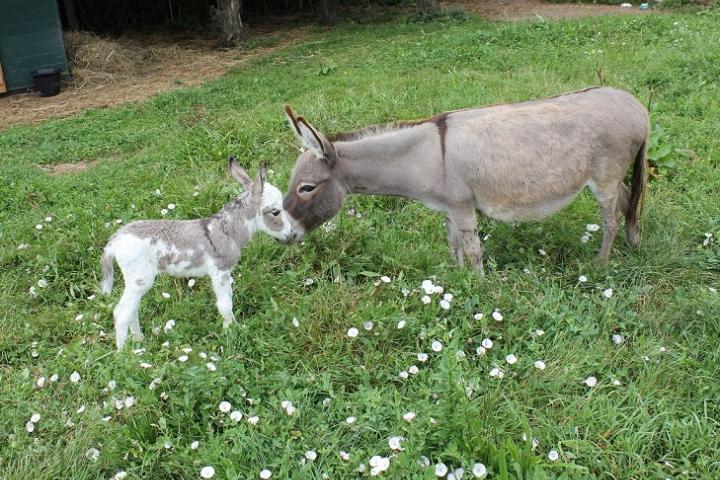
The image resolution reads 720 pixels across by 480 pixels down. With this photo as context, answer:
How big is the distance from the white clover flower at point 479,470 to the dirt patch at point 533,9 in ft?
42.5

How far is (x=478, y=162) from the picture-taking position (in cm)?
405

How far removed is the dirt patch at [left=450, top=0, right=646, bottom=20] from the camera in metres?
14.5

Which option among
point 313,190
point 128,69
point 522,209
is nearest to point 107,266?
point 313,190

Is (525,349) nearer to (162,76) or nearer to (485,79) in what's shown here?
(485,79)

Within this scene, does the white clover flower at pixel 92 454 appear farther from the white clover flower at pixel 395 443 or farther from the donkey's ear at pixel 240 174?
the donkey's ear at pixel 240 174

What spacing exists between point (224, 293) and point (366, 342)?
89 centimetres

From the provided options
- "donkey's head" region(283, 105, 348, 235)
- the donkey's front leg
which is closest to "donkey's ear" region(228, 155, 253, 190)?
"donkey's head" region(283, 105, 348, 235)

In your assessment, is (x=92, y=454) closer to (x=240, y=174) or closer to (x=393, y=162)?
(x=240, y=174)

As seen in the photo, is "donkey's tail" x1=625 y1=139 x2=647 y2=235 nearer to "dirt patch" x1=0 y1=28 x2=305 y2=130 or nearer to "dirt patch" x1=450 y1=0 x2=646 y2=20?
"dirt patch" x1=0 y1=28 x2=305 y2=130

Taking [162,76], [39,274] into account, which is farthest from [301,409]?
[162,76]

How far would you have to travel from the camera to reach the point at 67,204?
19.7 feet

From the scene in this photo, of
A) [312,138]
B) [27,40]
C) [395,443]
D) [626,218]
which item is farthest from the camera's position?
[27,40]

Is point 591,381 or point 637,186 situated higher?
point 637,186

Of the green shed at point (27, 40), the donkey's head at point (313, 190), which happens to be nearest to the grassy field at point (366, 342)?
the donkey's head at point (313, 190)
